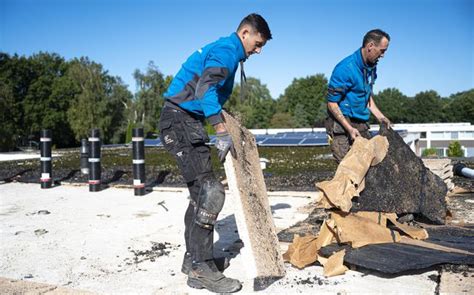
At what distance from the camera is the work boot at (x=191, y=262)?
13.3 feet

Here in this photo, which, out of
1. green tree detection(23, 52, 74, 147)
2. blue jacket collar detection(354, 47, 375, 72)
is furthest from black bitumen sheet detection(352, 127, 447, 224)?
green tree detection(23, 52, 74, 147)

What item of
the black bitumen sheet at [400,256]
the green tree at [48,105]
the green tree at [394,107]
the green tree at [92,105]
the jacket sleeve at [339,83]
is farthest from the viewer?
the green tree at [394,107]

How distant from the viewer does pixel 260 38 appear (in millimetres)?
3859

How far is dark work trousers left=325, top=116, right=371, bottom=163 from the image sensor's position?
534cm

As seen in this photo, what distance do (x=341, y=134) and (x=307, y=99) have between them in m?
88.8

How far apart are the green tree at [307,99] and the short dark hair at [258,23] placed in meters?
79.7

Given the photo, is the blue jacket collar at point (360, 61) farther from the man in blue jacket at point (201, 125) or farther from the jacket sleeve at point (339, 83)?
the man in blue jacket at point (201, 125)

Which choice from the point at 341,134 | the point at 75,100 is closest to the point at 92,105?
the point at 75,100

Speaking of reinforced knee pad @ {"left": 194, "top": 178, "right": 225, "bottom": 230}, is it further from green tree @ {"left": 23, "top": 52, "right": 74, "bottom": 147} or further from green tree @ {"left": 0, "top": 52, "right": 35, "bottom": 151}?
green tree @ {"left": 23, "top": 52, "right": 74, "bottom": 147}

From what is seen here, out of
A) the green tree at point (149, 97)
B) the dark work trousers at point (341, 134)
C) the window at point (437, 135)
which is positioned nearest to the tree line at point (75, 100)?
the green tree at point (149, 97)

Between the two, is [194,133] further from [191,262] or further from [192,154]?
[191,262]

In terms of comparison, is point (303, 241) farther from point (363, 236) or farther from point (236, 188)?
point (236, 188)

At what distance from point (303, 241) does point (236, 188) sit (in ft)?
3.71

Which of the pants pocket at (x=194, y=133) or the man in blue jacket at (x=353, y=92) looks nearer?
the pants pocket at (x=194, y=133)
